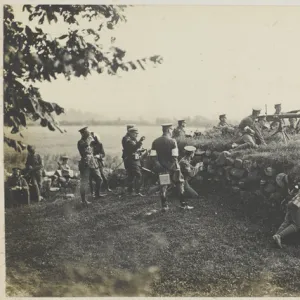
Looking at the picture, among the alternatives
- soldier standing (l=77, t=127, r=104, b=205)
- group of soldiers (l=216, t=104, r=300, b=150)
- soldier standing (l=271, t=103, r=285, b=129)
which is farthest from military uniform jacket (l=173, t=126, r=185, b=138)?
soldier standing (l=271, t=103, r=285, b=129)

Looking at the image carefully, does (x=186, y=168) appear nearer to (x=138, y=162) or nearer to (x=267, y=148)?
(x=138, y=162)

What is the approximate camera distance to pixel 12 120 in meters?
5.39

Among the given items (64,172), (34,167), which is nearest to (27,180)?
(34,167)

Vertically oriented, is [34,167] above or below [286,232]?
above

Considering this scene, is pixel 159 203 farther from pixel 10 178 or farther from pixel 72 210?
pixel 10 178

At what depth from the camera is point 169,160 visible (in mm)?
5941

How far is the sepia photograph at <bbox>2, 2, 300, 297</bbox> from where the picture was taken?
5512mm

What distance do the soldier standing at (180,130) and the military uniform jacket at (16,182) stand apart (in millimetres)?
1898

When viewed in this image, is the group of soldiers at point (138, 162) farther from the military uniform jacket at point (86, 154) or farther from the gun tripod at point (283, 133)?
the gun tripod at point (283, 133)

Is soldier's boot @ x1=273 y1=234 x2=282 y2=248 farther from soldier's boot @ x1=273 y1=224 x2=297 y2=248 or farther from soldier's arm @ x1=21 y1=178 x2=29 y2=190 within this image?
soldier's arm @ x1=21 y1=178 x2=29 y2=190

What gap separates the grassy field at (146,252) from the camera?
18.0 ft

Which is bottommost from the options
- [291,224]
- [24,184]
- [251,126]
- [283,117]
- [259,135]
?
[291,224]

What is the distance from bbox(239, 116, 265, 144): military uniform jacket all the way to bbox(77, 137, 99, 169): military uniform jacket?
1.85 meters

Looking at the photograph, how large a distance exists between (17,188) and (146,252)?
5.63 ft
